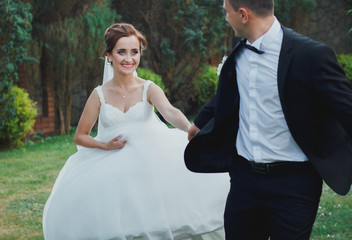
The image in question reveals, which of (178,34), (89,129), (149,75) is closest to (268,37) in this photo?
(89,129)

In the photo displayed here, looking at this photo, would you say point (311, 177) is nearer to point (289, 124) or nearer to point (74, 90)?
point (289, 124)

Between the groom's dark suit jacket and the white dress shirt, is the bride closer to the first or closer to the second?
the white dress shirt

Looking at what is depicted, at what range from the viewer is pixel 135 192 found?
4117 millimetres

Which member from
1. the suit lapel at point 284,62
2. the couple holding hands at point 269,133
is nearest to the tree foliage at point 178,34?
the couple holding hands at point 269,133

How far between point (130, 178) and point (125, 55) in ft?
3.42

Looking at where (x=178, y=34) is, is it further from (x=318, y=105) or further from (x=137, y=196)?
(x=318, y=105)

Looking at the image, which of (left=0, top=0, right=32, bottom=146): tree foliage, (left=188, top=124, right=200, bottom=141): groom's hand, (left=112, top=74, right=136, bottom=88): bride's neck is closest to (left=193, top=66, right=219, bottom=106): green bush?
(left=0, top=0, right=32, bottom=146): tree foliage

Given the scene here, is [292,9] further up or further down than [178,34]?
further up

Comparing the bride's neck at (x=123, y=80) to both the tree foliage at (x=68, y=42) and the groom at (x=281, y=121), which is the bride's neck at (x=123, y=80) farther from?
the tree foliage at (x=68, y=42)

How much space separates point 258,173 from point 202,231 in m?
1.55

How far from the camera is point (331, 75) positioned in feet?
8.24

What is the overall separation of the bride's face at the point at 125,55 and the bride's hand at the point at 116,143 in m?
0.57

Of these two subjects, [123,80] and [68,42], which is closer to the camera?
[123,80]

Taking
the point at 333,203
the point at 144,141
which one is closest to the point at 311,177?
the point at 144,141
